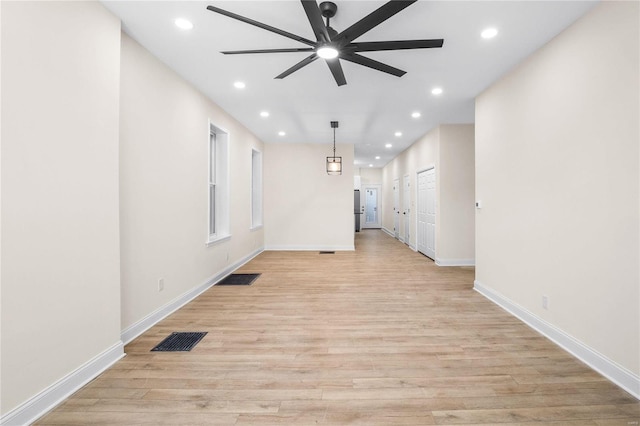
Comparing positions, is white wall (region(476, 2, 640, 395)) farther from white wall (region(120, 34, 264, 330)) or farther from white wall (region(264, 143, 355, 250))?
white wall (region(264, 143, 355, 250))

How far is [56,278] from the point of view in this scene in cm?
180

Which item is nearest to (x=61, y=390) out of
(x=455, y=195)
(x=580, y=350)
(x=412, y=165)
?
(x=580, y=350)

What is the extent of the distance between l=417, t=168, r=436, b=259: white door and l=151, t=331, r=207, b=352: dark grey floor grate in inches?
198

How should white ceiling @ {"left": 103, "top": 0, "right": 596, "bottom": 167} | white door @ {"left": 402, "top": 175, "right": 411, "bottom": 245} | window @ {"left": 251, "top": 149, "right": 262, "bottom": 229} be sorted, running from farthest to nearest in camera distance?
white door @ {"left": 402, "top": 175, "right": 411, "bottom": 245}
window @ {"left": 251, "top": 149, "right": 262, "bottom": 229}
white ceiling @ {"left": 103, "top": 0, "right": 596, "bottom": 167}

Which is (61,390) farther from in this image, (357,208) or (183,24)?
Result: (357,208)

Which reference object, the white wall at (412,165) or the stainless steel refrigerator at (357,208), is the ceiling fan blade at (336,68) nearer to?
the white wall at (412,165)

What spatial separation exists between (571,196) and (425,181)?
4.36m

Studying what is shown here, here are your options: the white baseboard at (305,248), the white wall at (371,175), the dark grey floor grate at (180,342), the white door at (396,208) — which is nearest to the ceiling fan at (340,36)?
the dark grey floor grate at (180,342)

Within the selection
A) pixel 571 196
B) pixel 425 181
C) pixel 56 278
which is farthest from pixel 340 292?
pixel 425 181

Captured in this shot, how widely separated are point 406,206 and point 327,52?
22.7 ft

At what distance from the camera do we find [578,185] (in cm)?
238

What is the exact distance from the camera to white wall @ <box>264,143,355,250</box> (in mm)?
7570

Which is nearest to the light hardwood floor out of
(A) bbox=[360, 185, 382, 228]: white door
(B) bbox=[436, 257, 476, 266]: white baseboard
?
(B) bbox=[436, 257, 476, 266]: white baseboard

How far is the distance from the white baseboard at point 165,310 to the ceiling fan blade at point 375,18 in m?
3.15
